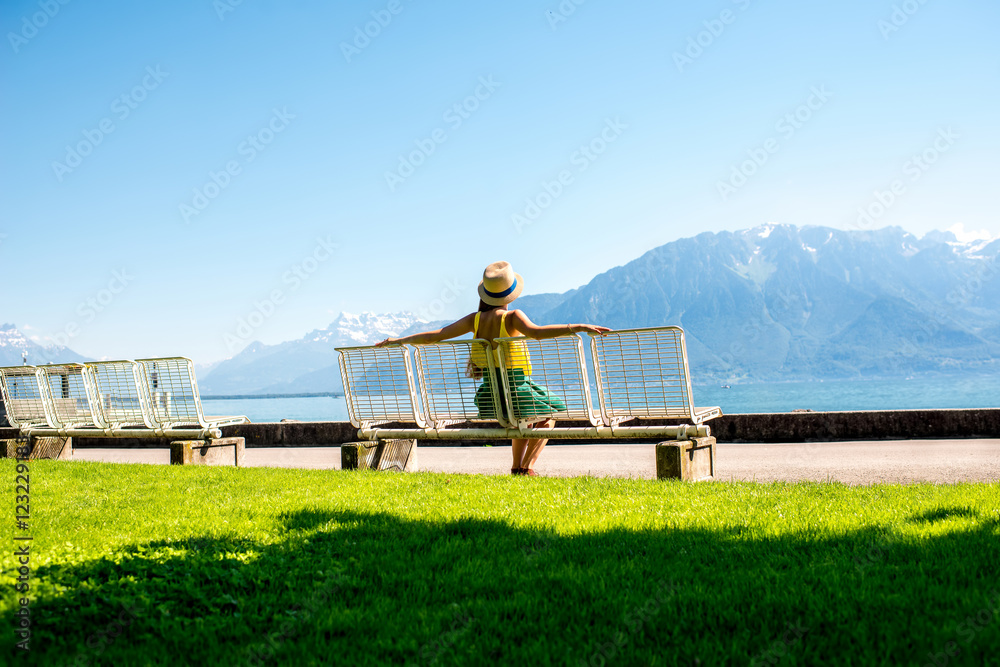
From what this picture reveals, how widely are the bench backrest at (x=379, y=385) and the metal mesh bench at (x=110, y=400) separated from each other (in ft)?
6.97

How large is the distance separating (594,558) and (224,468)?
5.85 m

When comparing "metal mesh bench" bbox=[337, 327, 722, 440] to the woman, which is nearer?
"metal mesh bench" bbox=[337, 327, 722, 440]

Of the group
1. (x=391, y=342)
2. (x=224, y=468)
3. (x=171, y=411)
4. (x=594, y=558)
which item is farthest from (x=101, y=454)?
(x=594, y=558)

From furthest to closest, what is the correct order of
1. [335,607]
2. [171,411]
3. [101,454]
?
1. [101,454]
2. [171,411]
3. [335,607]

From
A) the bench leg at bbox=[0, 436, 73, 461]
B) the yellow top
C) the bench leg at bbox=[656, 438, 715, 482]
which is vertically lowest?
the bench leg at bbox=[656, 438, 715, 482]

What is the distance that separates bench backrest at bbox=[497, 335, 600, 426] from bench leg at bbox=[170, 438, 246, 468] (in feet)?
12.7

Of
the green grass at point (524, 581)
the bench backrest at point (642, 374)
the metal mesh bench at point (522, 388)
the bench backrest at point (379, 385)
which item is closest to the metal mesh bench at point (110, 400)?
the bench backrest at point (379, 385)

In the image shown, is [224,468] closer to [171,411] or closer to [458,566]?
[171,411]

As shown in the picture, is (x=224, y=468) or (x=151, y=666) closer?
(x=151, y=666)

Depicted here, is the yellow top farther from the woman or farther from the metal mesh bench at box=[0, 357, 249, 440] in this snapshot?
the metal mesh bench at box=[0, 357, 249, 440]

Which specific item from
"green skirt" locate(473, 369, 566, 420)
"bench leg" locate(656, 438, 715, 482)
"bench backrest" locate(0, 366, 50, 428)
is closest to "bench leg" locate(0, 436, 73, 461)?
"bench backrest" locate(0, 366, 50, 428)

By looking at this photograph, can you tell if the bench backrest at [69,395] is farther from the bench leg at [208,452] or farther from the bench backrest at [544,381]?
the bench backrest at [544,381]

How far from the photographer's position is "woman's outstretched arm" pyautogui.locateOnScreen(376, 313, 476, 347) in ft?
25.5

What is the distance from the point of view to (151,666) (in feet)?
8.43
